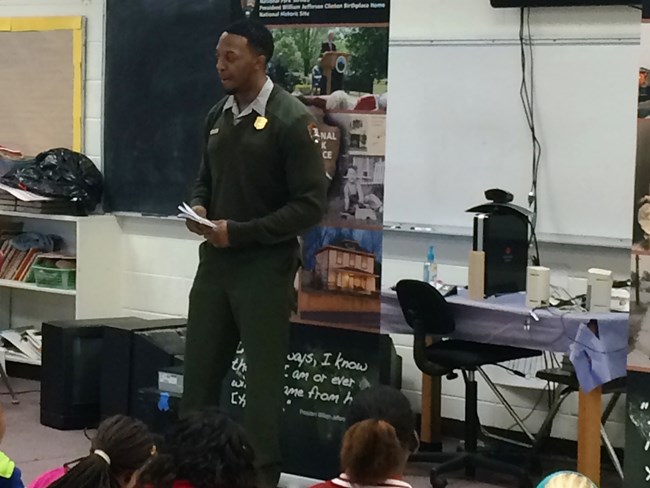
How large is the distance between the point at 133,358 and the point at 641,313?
8.05 feet

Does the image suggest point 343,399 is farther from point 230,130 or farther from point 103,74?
point 103,74

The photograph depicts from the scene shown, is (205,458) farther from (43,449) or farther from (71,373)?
(71,373)

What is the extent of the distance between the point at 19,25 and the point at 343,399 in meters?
3.37

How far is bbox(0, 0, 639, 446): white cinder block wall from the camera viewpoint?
4.75 metres

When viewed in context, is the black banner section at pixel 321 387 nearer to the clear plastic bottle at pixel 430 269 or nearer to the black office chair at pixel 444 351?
the black office chair at pixel 444 351

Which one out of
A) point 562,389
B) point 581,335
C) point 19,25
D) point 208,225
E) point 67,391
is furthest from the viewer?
point 19,25

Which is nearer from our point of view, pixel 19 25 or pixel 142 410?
pixel 142 410

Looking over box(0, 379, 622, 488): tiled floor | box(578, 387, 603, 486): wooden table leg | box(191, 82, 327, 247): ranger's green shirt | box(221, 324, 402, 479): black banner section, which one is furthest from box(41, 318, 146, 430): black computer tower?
box(578, 387, 603, 486): wooden table leg

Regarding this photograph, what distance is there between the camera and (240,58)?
3672 mm

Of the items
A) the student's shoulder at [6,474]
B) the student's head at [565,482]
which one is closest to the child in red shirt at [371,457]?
the student's head at [565,482]

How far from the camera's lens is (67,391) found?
16.9ft

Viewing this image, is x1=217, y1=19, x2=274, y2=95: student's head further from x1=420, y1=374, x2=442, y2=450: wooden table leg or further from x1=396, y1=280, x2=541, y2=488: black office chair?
x1=420, y1=374, x2=442, y2=450: wooden table leg

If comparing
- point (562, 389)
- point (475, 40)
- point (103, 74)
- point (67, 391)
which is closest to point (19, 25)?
point (103, 74)

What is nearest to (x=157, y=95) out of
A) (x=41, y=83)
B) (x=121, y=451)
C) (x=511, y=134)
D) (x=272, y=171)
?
(x=41, y=83)
